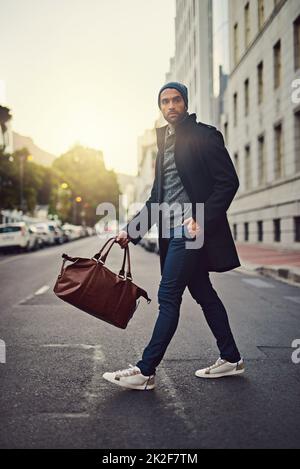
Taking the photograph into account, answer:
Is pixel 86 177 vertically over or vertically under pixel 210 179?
over

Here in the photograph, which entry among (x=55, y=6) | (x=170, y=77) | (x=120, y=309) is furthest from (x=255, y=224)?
(x=170, y=77)

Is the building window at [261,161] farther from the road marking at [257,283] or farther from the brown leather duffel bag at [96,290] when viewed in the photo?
the brown leather duffel bag at [96,290]

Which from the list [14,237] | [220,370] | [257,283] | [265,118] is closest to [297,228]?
[265,118]

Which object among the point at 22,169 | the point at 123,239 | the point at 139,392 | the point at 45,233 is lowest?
the point at 139,392

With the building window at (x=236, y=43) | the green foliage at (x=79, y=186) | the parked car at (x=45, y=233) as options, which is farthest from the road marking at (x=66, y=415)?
the green foliage at (x=79, y=186)

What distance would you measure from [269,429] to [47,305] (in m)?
5.88

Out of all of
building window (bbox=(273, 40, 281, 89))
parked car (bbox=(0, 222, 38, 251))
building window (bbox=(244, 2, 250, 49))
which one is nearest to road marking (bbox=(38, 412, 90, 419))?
building window (bbox=(273, 40, 281, 89))

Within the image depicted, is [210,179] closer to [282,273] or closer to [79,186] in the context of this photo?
[282,273]

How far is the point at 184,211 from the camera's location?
395 centimetres

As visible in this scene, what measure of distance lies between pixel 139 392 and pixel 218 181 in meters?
1.50

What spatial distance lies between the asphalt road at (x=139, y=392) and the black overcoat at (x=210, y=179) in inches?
36.4

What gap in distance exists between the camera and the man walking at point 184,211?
3881 mm

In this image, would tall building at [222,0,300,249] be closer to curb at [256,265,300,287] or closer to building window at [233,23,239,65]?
building window at [233,23,239,65]

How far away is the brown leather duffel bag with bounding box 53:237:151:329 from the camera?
396 cm
